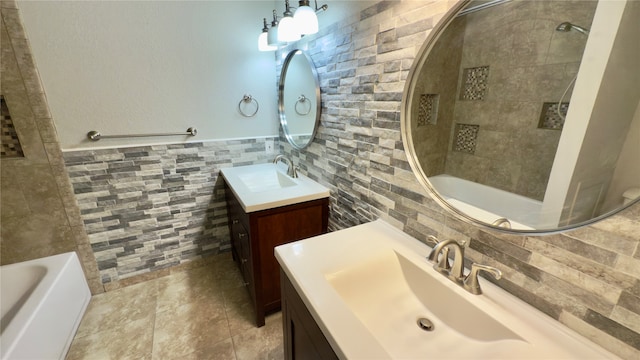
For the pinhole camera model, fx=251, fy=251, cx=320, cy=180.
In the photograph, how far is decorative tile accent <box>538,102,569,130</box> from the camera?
0.64 m

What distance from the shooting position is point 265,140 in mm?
2211

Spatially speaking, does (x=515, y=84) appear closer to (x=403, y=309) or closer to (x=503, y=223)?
(x=503, y=223)

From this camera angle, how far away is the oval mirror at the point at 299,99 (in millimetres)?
1640

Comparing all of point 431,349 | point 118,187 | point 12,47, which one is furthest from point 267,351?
point 12,47

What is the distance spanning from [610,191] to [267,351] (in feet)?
5.45

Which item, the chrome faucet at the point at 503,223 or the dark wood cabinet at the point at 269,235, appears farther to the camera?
the dark wood cabinet at the point at 269,235

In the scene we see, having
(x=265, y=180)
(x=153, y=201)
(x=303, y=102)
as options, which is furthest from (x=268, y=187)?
(x=153, y=201)

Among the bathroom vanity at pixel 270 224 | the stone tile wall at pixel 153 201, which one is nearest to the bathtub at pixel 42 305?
the stone tile wall at pixel 153 201

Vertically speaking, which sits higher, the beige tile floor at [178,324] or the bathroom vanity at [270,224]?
the bathroom vanity at [270,224]

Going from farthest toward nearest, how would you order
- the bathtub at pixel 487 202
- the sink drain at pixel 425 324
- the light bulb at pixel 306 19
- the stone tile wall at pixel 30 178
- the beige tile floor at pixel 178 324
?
the beige tile floor at pixel 178 324 → the stone tile wall at pixel 30 178 → the light bulb at pixel 306 19 → the sink drain at pixel 425 324 → the bathtub at pixel 487 202

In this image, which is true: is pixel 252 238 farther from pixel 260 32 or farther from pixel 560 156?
pixel 260 32

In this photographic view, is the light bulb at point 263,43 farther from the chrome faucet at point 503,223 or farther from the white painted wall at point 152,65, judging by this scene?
the chrome faucet at point 503,223

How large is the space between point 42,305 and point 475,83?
218 cm

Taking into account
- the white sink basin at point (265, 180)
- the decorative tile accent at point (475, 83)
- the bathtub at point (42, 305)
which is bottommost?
the bathtub at point (42, 305)
